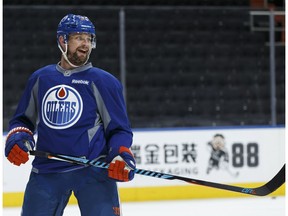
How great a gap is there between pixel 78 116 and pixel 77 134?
6 centimetres

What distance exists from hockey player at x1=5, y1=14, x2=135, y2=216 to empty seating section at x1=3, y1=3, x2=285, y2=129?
3888 millimetres

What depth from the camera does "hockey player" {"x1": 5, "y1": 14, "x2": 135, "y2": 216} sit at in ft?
9.45

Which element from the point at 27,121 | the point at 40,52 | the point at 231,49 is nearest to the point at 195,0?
the point at 231,49

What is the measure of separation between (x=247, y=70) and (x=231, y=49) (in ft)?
1.37

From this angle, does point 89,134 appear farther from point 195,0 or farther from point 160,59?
point 195,0

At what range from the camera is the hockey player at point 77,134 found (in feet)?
9.45

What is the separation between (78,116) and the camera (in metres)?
2.88

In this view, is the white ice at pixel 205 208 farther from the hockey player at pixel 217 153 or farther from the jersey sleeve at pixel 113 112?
the jersey sleeve at pixel 113 112

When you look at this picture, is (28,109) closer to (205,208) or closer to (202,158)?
(205,208)

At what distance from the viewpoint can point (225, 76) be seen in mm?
7434

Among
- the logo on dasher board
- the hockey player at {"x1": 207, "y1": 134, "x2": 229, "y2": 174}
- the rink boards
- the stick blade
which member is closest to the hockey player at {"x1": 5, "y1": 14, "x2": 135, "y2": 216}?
the logo on dasher board

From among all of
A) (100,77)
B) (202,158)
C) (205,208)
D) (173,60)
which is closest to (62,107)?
(100,77)

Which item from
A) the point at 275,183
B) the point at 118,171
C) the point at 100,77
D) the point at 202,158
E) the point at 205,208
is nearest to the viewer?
the point at 118,171

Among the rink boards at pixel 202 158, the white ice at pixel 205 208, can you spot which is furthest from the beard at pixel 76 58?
the rink boards at pixel 202 158
